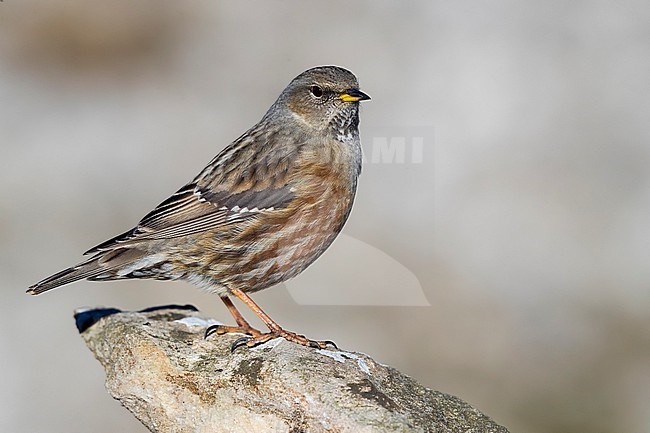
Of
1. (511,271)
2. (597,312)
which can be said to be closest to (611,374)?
(597,312)

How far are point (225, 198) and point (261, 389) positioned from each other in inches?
61.4

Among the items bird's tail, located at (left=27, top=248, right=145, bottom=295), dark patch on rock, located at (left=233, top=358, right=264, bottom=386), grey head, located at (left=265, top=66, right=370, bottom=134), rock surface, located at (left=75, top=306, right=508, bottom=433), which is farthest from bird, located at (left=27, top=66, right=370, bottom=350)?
dark patch on rock, located at (left=233, top=358, right=264, bottom=386)

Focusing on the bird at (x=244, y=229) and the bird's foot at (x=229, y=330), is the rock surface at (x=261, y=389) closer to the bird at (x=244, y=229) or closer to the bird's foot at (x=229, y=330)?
the bird's foot at (x=229, y=330)

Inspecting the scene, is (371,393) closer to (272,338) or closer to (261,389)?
(261,389)

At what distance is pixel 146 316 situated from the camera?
6238mm

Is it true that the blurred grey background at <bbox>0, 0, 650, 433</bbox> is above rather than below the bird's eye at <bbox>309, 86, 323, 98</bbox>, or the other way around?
above

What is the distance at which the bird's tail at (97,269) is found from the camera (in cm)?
579

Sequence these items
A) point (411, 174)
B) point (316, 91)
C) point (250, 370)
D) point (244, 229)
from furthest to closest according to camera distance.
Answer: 1. point (411, 174)
2. point (316, 91)
3. point (244, 229)
4. point (250, 370)

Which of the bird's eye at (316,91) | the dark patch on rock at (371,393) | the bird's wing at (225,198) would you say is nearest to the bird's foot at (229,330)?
the bird's wing at (225,198)

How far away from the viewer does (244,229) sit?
6016mm

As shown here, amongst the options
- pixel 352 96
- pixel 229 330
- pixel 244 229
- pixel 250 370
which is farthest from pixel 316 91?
pixel 250 370

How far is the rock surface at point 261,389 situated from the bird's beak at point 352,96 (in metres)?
1.76

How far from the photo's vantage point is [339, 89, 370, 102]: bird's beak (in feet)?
20.6

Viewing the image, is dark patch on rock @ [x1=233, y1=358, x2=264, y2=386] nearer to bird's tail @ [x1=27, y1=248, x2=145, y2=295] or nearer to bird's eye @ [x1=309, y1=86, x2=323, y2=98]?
bird's tail @ [x1=27, y1=248, x2=145, y2=295]
